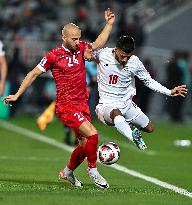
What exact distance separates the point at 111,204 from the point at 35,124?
57.7 ft

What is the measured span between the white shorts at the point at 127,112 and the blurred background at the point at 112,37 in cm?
1421

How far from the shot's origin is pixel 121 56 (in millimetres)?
14680

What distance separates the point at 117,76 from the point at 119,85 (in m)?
0.17

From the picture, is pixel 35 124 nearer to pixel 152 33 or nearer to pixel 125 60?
pixel 152 33

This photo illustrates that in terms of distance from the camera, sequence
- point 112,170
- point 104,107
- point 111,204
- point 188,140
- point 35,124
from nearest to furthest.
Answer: point 111,204
point 104,107
point 112,170
point 188,140
point 35,124

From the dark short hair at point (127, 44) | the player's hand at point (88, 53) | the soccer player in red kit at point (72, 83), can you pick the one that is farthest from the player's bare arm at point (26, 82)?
the dark short hair at point (127, 44)

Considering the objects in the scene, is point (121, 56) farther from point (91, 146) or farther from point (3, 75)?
point (3, 75)

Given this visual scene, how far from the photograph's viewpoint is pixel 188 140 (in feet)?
82.8

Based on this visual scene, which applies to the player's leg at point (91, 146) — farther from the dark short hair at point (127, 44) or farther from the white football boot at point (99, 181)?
the dark short hair at point (127, 44)

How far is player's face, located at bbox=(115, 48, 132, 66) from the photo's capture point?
14570 millimetres

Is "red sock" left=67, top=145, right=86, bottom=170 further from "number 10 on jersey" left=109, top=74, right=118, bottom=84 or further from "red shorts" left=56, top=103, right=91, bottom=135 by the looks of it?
"number 10 on jersey" left=109, top=74, right=118, bottom=84

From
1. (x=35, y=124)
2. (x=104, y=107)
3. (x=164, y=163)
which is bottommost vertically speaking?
(x=35, y=124)

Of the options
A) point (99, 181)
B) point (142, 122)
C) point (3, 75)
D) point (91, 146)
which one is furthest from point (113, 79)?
point (3, 75)

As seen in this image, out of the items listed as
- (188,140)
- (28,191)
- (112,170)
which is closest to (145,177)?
(112,170)
